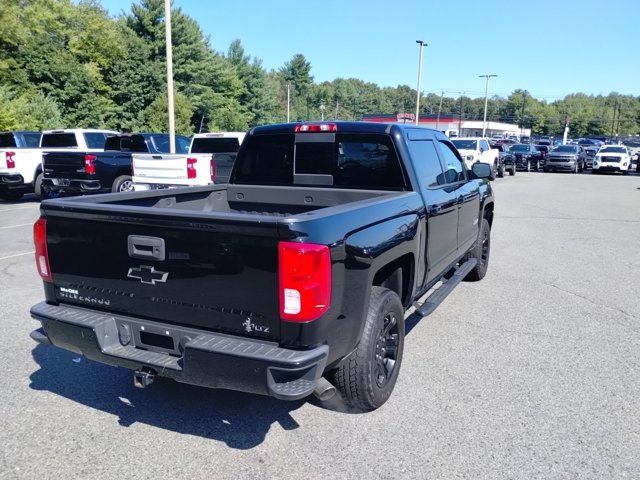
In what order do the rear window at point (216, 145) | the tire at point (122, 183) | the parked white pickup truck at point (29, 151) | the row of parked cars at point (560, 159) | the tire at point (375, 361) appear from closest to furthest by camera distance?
the tire at point (375, 361) < the tire at point (122, 183) < the parked white pickup truck at point (29, 151) < the rear window at point (216, 145) < the row of parked cars at point (560, 159)

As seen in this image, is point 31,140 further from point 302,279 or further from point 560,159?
point 560,159

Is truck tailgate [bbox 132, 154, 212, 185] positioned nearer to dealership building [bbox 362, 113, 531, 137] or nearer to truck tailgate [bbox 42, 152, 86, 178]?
truck tailgate [bbox 42, 152, 86, 178]

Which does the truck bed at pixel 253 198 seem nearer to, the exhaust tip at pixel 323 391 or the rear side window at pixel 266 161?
the rear side window at pixel 266 161

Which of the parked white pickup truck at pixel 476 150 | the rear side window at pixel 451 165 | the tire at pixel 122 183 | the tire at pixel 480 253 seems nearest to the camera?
the rear side window at pixel 451 165

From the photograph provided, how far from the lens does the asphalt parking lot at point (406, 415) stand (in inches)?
120

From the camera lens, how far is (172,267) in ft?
9.81

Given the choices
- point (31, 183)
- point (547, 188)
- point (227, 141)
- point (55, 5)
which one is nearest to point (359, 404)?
point (227, 141)

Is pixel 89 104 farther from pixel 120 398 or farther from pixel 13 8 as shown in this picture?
pixel 120 398

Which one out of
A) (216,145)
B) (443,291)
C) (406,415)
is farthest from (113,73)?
(406,415)

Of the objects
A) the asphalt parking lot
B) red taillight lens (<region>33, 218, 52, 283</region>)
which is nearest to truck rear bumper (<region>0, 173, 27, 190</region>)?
the asphalt parking lot

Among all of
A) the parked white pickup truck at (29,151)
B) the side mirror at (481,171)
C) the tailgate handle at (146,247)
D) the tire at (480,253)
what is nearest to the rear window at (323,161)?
the tailgate handle at (146,247)

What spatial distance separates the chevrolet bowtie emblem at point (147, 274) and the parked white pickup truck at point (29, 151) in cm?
1276

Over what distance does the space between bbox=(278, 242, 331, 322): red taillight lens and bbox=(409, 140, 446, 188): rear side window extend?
1.99 meters

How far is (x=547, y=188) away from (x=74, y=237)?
21.4m
